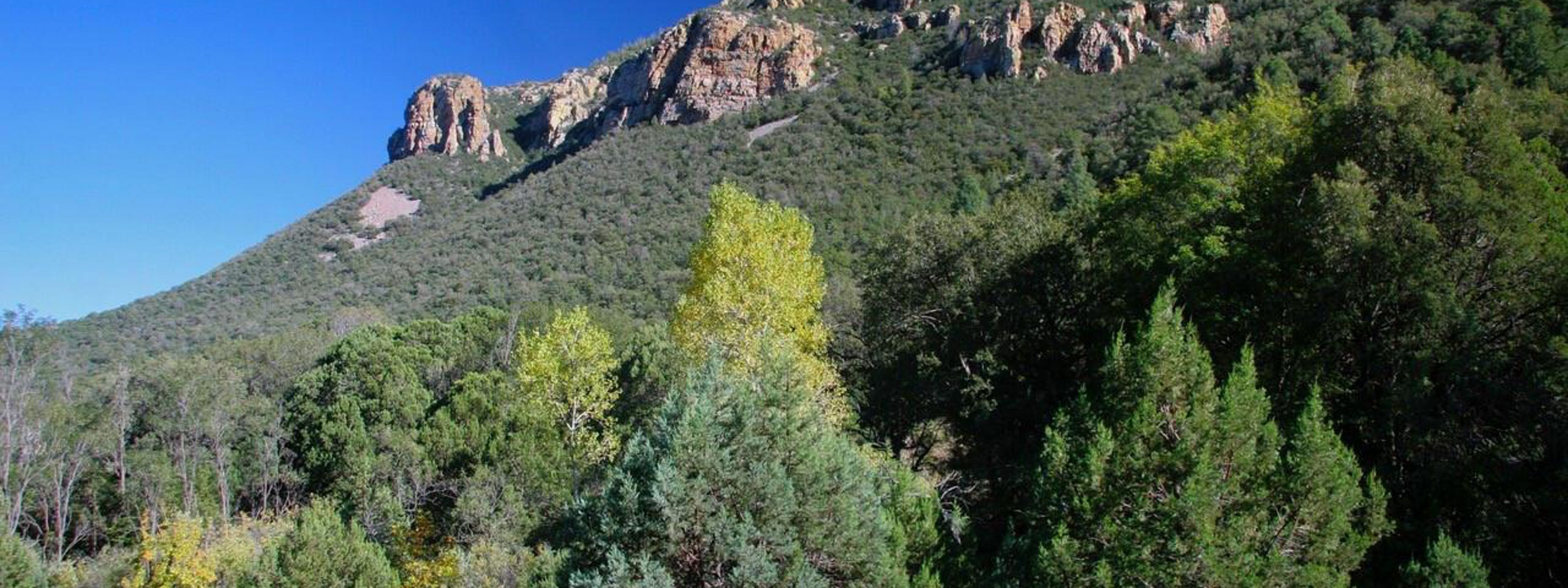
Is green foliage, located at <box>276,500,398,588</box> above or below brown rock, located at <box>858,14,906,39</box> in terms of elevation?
below

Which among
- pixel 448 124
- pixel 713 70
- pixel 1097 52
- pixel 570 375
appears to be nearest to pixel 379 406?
pixel 570 375

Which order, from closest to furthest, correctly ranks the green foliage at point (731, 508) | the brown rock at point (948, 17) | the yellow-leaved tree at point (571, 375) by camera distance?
the green foliage at point (731, 508) < the yellow-leaved tree at point (571, 375) < the brown rock at point (948, 17)

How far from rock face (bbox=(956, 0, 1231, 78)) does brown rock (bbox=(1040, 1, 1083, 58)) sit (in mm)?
44

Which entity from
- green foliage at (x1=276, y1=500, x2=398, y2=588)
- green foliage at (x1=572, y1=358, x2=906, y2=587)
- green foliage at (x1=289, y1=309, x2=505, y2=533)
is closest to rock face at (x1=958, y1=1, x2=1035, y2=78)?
green foliage at (x1=289, y1=309, x2=505, y2=533)

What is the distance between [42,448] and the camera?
94.0ft

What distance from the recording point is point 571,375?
21.0 m

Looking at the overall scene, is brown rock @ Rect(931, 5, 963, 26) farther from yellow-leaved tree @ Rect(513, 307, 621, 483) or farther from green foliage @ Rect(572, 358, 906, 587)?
green foliage @ Rect(572, 358, 906, 587)

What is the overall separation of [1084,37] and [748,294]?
198ft

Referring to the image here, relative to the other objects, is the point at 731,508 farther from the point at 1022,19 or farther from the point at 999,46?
the point at 1022,19

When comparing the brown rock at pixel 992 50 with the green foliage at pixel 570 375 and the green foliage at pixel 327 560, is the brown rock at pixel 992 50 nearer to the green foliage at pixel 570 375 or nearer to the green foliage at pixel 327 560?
the green foliage at pixel 570 375

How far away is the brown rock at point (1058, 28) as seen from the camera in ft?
222

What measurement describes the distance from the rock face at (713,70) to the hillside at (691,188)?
2834 millimetres

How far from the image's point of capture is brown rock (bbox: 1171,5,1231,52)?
2341 inches

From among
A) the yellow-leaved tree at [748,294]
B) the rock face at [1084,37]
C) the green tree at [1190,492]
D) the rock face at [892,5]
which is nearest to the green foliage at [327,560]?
the yellow-leaved tree at [748,294]
